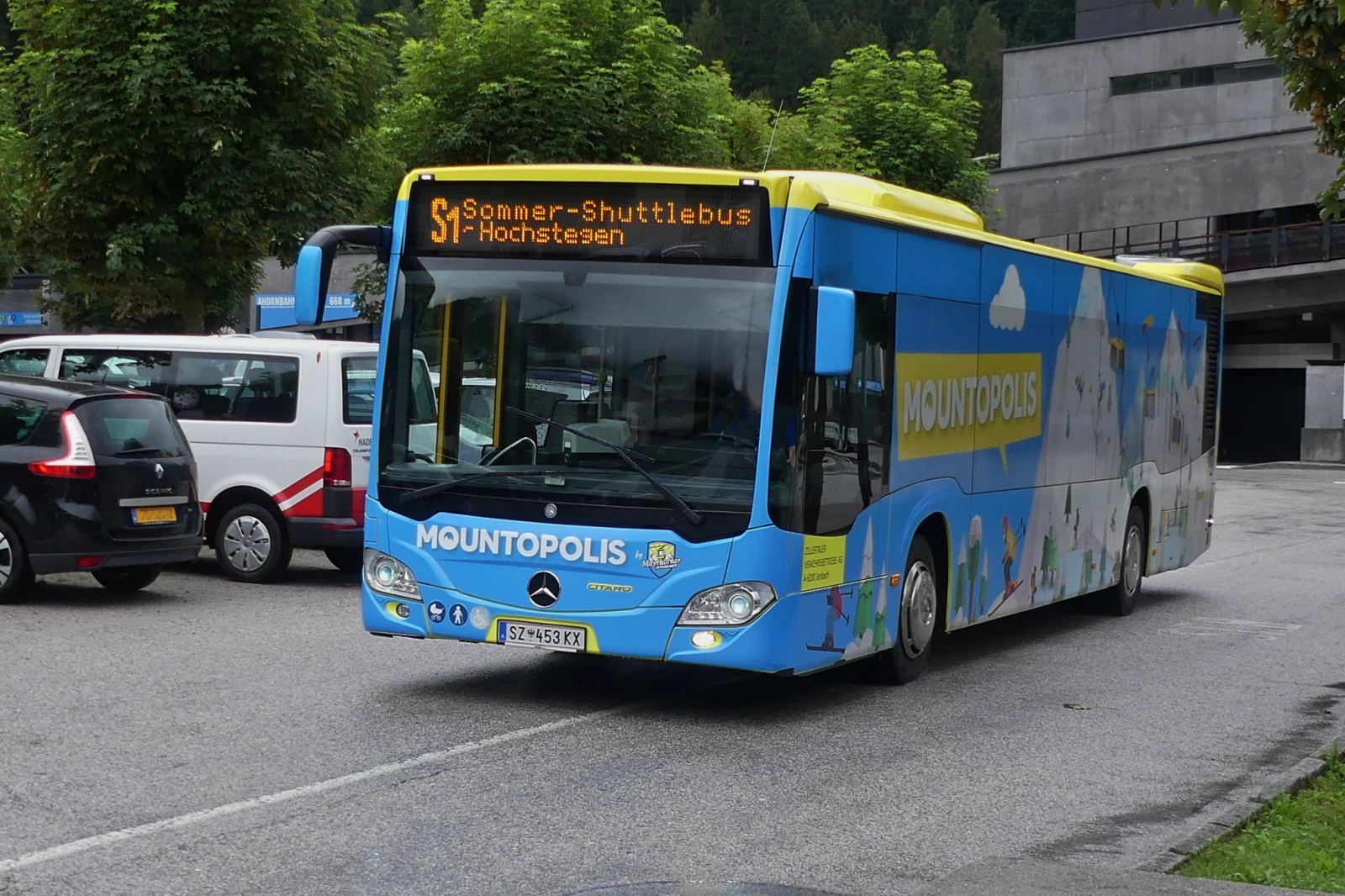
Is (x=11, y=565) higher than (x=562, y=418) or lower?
lower

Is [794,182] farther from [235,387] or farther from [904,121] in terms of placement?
[904,121]

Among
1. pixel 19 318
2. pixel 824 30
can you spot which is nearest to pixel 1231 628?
pixel 19 318

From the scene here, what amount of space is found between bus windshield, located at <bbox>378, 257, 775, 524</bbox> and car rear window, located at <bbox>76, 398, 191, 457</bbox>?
457cm

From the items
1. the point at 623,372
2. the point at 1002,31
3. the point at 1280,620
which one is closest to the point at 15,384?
the point at 623,372

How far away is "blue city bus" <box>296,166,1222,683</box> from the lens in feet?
28.1

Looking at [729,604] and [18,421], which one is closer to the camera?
[729,604]

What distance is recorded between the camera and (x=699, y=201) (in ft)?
28.8

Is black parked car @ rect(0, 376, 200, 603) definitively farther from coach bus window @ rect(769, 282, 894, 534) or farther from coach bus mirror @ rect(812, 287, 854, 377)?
coach bus mirror @ rect(812, 287, 854, 377)

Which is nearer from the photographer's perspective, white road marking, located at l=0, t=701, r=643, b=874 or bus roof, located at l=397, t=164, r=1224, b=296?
white road marking, located at l=0, t=701, r=643, b=874

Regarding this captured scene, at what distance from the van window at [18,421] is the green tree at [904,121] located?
93.7ft

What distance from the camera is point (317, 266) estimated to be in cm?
895

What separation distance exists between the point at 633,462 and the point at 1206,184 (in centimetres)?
5187

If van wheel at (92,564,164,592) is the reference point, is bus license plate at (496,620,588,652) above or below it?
above

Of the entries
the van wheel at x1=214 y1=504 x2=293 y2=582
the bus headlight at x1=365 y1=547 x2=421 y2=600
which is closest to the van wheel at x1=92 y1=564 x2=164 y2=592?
the van wheel at x1=214 y1=504 x2=293 y2=582
